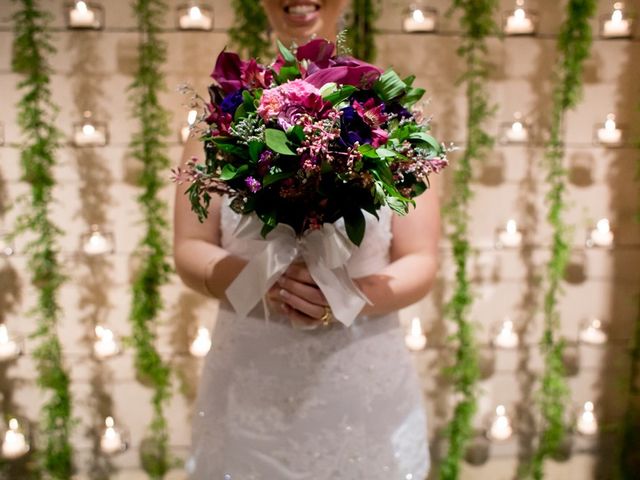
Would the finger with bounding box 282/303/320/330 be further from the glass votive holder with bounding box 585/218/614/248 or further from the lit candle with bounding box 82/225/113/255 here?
the glass votive holder with bounding box 585/218/614/248

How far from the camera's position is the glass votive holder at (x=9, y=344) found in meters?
2.19

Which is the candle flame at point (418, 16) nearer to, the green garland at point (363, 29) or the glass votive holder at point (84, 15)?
the green garland at point (363, 29)

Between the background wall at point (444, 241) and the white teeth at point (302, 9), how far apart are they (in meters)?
0.89

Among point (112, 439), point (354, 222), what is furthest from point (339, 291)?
point (112, 439)

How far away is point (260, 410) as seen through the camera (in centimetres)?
131

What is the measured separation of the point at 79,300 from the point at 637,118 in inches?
95.0

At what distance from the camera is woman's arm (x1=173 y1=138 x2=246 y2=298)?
1.32m

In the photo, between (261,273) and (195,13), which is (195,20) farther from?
(261,273)

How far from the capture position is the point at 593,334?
2.42 m

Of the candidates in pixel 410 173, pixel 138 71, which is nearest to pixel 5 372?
pixel 138 71

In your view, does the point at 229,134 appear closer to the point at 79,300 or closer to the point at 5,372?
the point at 79,300

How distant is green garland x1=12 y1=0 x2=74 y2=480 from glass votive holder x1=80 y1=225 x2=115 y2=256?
0.35ft

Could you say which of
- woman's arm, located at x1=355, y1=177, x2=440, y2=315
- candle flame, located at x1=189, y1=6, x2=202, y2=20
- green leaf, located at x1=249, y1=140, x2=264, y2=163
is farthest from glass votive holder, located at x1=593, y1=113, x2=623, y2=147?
green leaf, located at x1=249, y1=140, x2=264, y2=163

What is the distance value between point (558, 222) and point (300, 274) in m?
1.51
